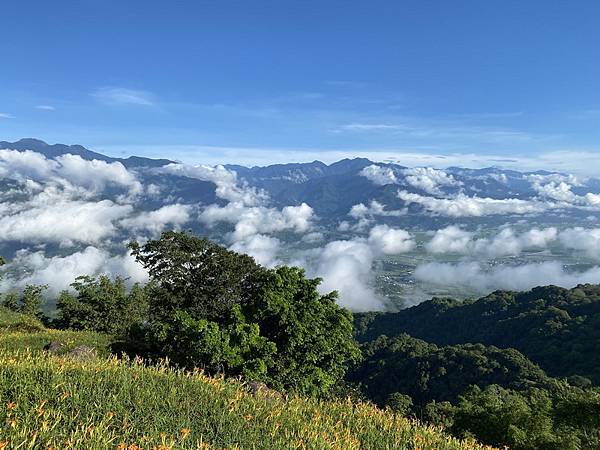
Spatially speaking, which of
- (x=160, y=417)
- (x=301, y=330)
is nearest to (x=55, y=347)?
(x=301, y=330)

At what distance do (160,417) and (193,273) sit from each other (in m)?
38.8

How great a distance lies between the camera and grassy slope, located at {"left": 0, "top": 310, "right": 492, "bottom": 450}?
6.96 m

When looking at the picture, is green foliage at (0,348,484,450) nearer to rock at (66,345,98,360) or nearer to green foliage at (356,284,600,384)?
rock at (66,345,98,360)

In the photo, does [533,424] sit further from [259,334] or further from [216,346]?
[216,346]

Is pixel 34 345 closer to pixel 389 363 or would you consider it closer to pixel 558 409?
pixel 558 409

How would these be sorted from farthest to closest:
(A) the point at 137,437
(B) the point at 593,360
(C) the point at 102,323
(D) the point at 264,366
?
(B) the point at 593,360 < (C) the point at 102,323 < (D) the point at 264,366 < (A) the point at 137,437

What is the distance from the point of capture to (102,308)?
63.2m

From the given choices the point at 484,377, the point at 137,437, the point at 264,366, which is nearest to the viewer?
the point at 137,437

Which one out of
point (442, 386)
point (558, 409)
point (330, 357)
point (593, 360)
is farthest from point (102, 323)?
point (593, 360)

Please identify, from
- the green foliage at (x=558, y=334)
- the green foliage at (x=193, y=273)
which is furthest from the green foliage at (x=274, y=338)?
the green foliage at (x=558, y=334)

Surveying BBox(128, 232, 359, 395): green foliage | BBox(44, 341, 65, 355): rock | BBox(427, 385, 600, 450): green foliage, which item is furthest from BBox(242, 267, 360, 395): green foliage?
BBox(44, 341, 65, 355): rock

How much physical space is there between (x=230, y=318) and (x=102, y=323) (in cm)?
3942

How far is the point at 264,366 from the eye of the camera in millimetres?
26203

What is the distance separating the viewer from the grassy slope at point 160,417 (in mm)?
6957
